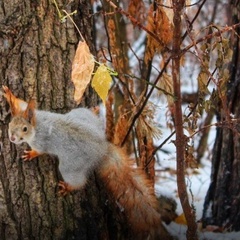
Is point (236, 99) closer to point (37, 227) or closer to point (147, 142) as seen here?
point (147, 142)

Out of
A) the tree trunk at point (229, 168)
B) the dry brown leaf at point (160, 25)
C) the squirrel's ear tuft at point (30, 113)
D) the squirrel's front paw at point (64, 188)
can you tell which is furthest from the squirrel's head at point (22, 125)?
the tree trunk at point (229, 168)

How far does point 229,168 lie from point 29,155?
1.31m

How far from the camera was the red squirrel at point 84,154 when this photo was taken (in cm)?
242

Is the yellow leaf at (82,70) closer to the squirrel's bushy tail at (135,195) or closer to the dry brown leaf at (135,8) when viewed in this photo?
the squirrel's bushy tail at (135,195)

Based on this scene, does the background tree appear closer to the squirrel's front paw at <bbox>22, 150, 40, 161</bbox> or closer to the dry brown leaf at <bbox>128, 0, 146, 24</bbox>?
the squirrel's front paw at <bbox>22, 150, 40, 161</bbox>

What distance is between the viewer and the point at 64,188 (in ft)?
8.83

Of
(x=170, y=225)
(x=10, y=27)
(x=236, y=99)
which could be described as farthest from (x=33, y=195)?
(x=236, y=99)

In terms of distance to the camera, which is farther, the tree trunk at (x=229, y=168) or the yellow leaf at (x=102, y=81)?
the tree trunk at (x=229, y=168)

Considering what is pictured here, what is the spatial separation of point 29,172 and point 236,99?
51.8 inches

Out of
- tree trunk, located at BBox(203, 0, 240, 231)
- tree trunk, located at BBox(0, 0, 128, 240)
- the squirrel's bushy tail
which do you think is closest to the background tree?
tree trunk, located at BBox(0, 0, 128, 240)

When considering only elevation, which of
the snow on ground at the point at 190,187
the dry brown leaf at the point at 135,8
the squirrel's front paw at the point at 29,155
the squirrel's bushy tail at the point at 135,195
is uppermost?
the dry brown leaf at the point at 135,8

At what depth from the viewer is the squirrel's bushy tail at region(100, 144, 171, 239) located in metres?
2.77

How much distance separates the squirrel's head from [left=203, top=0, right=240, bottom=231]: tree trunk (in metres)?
1.27

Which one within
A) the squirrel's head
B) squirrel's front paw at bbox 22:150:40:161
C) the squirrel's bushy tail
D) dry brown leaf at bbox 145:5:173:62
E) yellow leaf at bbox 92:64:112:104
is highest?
dry brown leaf at bbox 145:5:173:62
